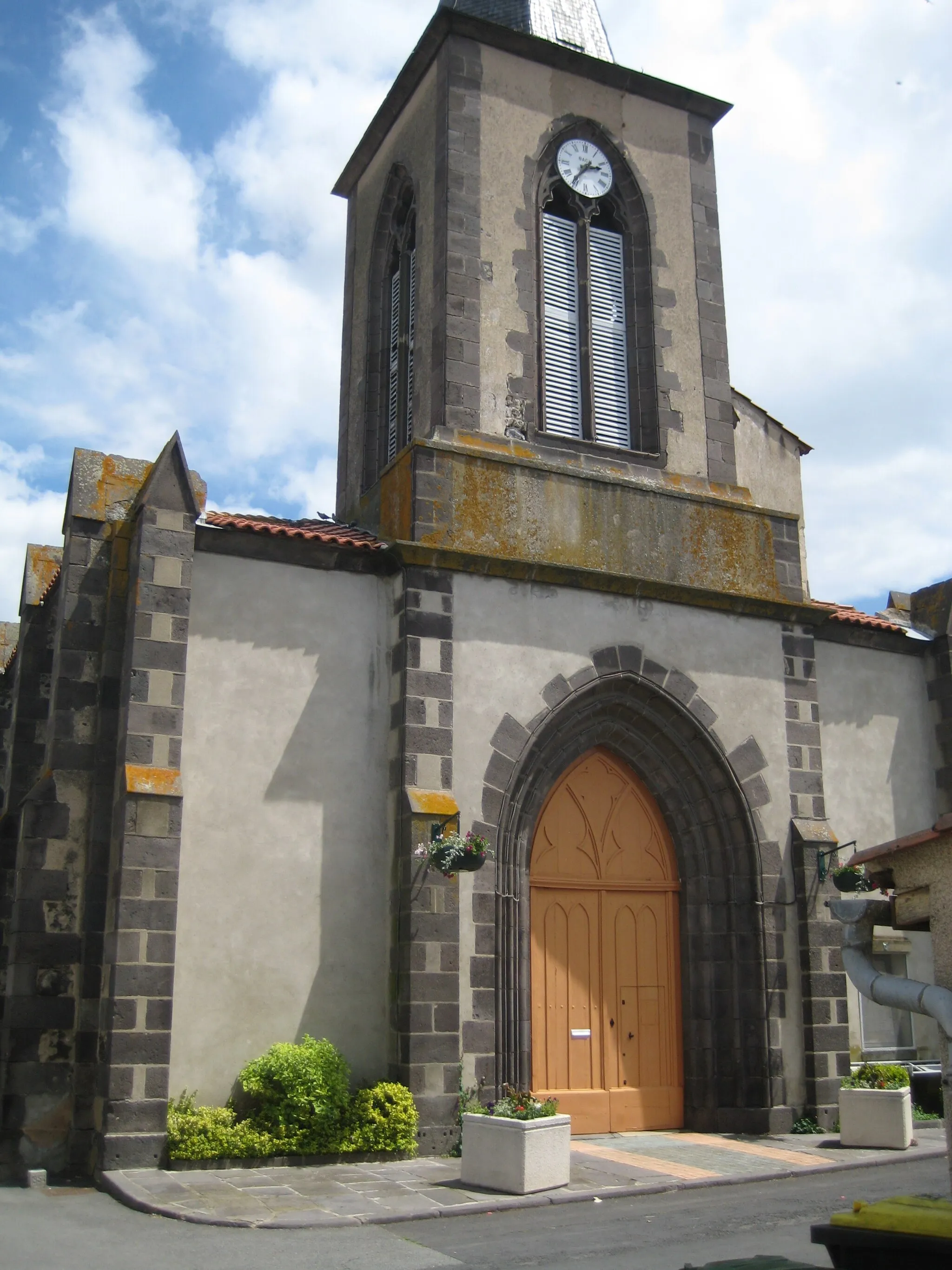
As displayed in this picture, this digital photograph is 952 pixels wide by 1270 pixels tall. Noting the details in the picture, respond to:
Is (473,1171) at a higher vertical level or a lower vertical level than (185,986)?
lower

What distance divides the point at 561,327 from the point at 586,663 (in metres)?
4.56

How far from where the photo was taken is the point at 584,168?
16.1m

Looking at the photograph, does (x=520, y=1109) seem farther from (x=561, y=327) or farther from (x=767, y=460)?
(x=767, y=460)

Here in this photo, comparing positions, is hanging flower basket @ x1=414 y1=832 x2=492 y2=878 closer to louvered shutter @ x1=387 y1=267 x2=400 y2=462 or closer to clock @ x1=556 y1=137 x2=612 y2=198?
louvered shutter @ x1=387 y1=267 x2=400 y2=462

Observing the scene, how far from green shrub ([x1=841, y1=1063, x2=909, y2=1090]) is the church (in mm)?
670

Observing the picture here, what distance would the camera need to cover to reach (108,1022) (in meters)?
10.8

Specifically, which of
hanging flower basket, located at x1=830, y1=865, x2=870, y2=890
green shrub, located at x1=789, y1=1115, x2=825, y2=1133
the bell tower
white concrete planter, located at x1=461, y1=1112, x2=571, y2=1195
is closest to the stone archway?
green shrub, located at x1=789, y1=1115, x2=825, y2=1133

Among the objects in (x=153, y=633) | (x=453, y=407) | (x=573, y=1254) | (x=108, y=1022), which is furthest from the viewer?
(x=453, y=407)

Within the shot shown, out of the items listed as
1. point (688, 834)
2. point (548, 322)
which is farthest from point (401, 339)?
point (688, 834)

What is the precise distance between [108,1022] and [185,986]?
79 cm

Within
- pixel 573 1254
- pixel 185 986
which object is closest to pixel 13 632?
pixel 185 986

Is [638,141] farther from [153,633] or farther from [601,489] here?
[153,633]

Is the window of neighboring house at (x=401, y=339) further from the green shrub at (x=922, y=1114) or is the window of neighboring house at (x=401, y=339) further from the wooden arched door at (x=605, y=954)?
the green shrub at (x=922, y=1114)

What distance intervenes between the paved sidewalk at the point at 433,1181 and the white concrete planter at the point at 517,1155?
0.41 feet
